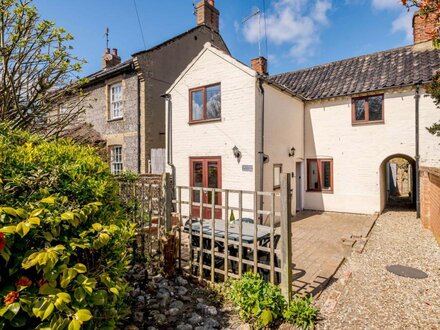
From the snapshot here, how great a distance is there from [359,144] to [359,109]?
1653 millimetres

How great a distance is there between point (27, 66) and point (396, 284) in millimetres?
8985

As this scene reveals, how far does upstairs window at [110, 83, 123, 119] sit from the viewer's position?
14.4m

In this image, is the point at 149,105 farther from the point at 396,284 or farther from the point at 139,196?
the point at 396,284

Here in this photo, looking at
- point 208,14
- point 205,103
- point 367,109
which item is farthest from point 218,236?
point 208,14

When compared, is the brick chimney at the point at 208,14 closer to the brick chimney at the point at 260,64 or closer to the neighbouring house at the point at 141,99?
the neighbouring house at the point at 141,99

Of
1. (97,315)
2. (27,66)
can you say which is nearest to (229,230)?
(97,315)

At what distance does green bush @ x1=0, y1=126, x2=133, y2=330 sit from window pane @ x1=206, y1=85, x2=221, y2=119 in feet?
25.6

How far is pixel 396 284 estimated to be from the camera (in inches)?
203

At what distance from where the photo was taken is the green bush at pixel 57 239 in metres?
1.99

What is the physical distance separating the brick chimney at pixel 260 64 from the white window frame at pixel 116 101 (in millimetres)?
8051

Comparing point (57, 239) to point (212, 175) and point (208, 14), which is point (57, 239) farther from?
point (208, 14)

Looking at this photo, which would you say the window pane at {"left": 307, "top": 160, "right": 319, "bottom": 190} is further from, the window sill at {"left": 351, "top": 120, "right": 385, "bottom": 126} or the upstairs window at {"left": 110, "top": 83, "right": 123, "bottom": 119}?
the upstairs window at {"left": 110, "top": 83, "right": 123, "bottom": 119}

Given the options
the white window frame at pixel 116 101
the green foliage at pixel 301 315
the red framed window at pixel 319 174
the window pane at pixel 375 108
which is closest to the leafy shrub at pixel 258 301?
the green foliage at pixel 301 315

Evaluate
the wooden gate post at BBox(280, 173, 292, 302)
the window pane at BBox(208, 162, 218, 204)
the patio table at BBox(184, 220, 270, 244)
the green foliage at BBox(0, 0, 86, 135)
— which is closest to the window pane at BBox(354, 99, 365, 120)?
the window pane at BBox(208, 162, 218, 204)
